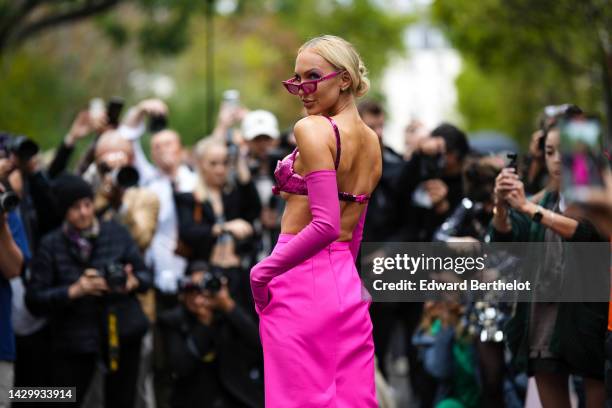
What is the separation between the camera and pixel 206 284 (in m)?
9.63

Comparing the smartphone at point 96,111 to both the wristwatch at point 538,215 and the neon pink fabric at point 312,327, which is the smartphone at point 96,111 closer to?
the wristwatch at point 538,215

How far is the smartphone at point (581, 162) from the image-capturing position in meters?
4.50

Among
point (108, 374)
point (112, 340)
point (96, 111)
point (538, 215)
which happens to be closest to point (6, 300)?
point (112, 340)

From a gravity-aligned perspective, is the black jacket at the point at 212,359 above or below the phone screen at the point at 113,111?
below

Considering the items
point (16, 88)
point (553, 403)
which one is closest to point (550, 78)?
point (16, 88)

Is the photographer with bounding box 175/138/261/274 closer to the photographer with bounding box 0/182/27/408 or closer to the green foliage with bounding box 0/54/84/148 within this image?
the photographer with bounding box 0/182/27/408

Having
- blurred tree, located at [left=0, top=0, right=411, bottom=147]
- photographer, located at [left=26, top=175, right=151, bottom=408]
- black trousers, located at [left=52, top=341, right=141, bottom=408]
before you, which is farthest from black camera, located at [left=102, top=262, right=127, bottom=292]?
blurred tree, located at [left=0, top=0, right=411, bottom=147]

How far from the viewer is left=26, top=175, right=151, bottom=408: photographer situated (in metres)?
8.62

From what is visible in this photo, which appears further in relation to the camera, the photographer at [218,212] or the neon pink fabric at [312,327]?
the photographer at [218,212]

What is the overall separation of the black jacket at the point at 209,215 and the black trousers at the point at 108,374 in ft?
4.37

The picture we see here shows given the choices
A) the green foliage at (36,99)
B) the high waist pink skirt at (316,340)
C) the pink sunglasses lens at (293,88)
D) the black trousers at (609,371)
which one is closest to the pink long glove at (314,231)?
the high waist pink skirt at (316,340)

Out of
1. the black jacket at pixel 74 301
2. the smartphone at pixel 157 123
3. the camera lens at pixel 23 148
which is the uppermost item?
the smartphone at pixel 157 123

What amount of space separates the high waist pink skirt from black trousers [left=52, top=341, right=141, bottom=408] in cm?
297

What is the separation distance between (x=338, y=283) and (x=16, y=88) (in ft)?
96.7
